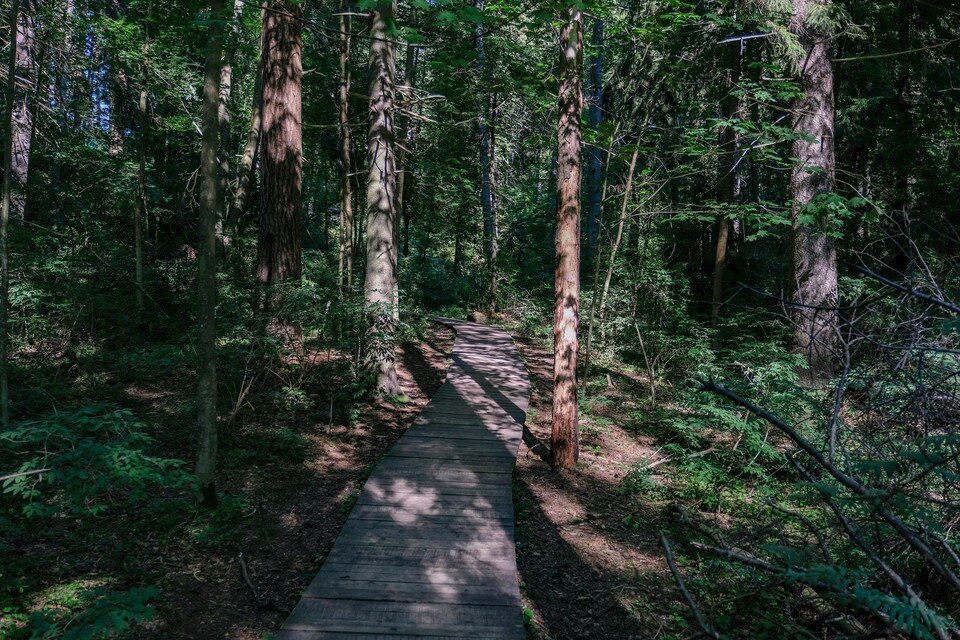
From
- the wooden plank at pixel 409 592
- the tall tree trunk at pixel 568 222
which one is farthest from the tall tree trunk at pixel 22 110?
the wooden plank at pixel 409 592

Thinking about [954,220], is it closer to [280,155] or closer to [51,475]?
[280,155]

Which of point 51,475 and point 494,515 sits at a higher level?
point 51,475

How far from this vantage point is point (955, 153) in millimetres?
12680

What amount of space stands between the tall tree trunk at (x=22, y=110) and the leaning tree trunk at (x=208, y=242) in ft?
15.8

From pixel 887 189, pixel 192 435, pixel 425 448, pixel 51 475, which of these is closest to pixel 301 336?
pixel 192 435

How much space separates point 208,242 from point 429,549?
3.15 meters

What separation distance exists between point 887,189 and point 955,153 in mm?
1925

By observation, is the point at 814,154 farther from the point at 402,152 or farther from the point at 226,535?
the point at 226,535

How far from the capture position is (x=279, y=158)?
9.06 meters

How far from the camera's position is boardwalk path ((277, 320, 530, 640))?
323 centimetres

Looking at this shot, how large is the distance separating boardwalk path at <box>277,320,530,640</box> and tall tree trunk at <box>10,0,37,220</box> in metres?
7.13

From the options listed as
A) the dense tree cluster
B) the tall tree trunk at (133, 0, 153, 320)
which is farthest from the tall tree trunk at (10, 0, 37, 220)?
the tall tree trunk at (133, 0, 153, 320)

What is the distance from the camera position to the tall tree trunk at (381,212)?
7613 mm

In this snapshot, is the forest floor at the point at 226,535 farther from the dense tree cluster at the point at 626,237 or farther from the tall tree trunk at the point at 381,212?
the tall tree trunk at the point at 381,212
